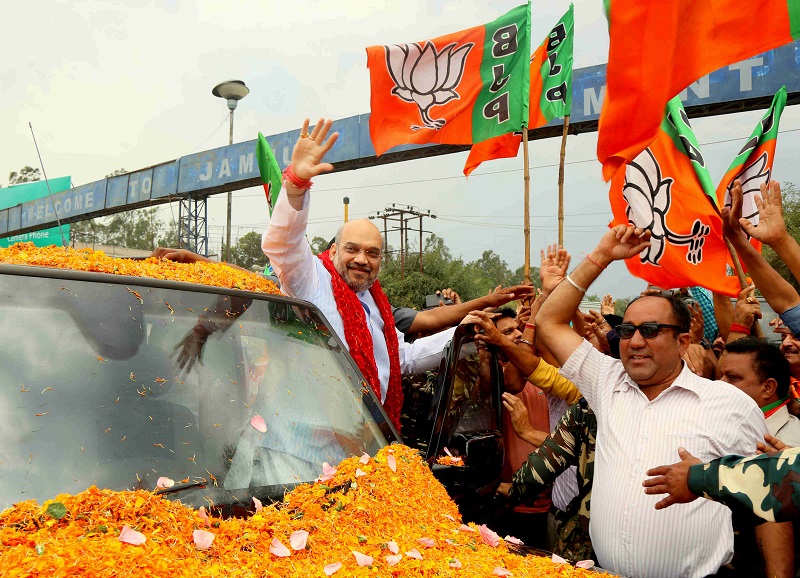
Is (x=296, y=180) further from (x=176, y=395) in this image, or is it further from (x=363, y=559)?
(x=363, y=559)

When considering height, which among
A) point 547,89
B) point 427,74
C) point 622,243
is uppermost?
point 427,74

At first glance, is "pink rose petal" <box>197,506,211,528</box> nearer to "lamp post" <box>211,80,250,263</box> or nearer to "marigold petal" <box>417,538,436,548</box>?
"marigold petal" <box>417,538,436,548</box>

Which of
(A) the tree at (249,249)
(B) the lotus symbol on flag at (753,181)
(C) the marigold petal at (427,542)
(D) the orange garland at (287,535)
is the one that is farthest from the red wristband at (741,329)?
(A) the tree at (249,249)

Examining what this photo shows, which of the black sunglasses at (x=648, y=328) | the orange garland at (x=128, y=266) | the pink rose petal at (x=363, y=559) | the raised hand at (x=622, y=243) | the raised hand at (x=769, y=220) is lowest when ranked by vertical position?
the pink rose petal at (x=363, y=559)

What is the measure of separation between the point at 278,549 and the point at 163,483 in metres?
→ 0.39

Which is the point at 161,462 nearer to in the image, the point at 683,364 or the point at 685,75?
the point at 683,364

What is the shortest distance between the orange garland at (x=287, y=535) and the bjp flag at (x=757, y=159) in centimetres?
404

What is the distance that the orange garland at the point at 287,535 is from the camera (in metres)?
1.50

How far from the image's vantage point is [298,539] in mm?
1798

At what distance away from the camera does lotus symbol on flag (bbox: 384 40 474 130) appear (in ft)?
23.6

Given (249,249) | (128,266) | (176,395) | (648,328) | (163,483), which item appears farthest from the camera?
(249,249)

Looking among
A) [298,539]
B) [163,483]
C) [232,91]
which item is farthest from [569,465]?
[232,91]

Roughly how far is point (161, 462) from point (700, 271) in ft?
15.2

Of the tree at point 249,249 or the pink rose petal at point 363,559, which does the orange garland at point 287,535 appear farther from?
the tree at point 249,249
